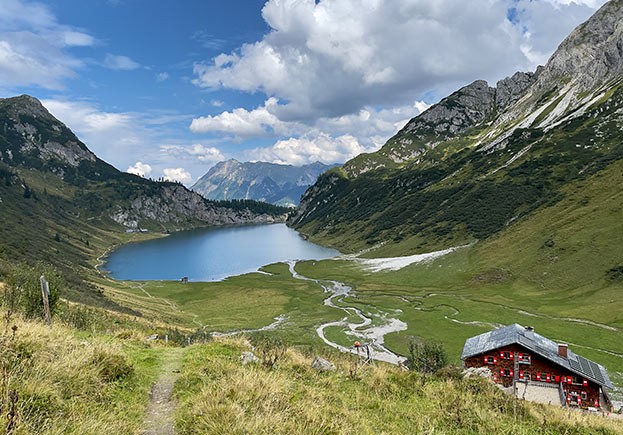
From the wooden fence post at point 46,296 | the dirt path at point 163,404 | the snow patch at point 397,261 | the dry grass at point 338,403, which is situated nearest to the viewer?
the dry grass at point 338,403

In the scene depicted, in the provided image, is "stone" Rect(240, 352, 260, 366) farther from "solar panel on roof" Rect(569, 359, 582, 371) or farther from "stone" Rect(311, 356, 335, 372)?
"solar panel on roof" Rect(569, 359, 582, 371)

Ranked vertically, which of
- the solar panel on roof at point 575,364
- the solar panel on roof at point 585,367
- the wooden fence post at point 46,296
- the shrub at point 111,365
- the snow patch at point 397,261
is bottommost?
the solar panel on roof at point 585,367

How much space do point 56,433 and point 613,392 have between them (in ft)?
209

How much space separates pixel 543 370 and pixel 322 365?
1551 inches

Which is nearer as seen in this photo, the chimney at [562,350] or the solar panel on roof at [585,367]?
the solar panel on roof at [585,367]

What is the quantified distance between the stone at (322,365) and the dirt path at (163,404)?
5.00m

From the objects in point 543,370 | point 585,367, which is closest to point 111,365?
point 543,370

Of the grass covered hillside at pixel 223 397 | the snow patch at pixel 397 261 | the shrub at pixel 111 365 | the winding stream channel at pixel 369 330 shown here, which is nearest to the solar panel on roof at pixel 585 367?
the winding stream channel at pixel 369 330

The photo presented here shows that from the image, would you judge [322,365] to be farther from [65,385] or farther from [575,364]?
[575,364]

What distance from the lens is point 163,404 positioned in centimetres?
934

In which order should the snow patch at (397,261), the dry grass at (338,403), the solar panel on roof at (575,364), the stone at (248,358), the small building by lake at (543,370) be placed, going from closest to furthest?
the dry grass at (338,403) → the stone at (248,358) → the small building by lake at (543,370) → the solar panel on roof at (575,364) → the snow patch at (397,261)

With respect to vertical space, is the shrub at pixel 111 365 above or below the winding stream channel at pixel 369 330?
above

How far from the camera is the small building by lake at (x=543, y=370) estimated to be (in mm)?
41438

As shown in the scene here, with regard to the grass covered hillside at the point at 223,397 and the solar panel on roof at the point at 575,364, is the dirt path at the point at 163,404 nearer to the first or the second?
the grass covered hillside at the point at 223,397
